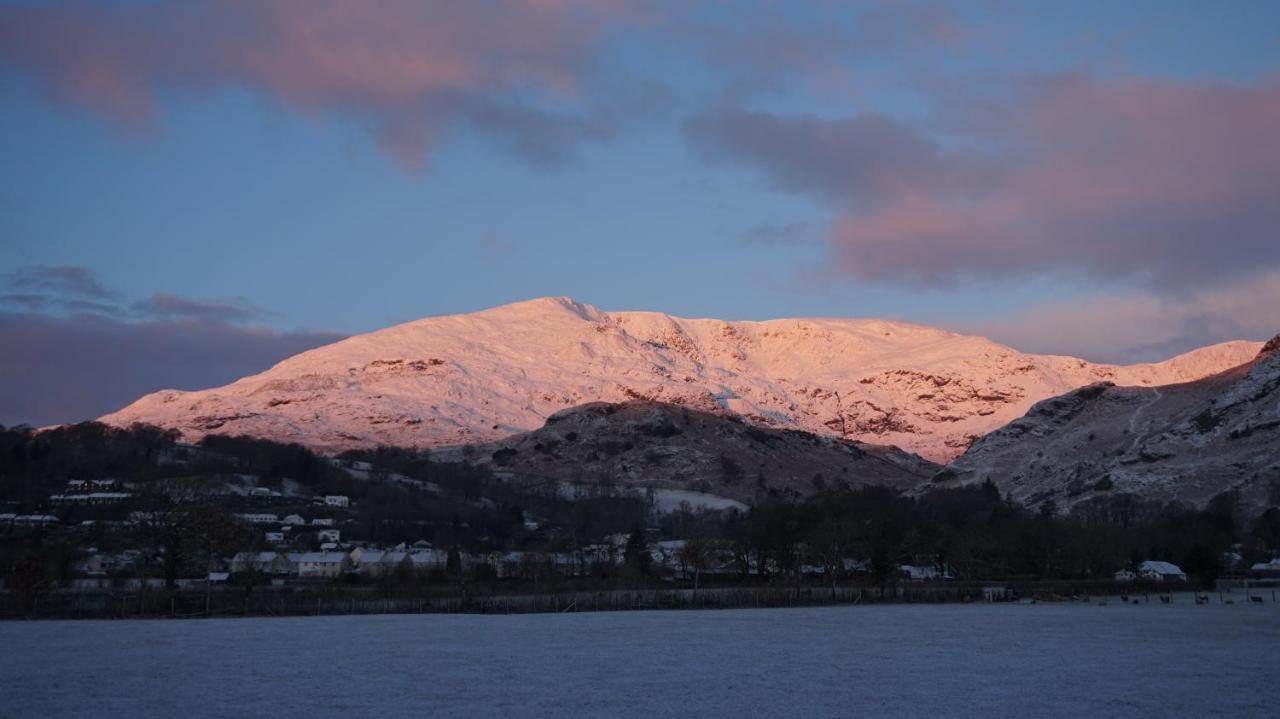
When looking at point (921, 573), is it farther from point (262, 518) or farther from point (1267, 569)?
point (262, 518)

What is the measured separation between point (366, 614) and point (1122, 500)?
401 feet

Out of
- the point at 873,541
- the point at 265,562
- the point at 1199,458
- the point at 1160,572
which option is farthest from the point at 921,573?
the point at 1199,458

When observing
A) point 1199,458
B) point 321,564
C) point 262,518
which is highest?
point 1199,458

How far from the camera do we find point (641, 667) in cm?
4016

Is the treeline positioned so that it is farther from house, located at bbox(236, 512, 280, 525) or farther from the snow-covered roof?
house, located at bbox(236, 512, 280, 525)

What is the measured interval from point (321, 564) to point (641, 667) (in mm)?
89798

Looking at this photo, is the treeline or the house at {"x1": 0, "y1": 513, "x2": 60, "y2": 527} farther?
the house at {"x1": 0, "y1": 513, "x2": 60, "y2": 527}

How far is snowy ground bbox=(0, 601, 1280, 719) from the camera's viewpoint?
105 ft

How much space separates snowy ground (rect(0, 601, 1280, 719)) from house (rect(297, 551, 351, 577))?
5411cm

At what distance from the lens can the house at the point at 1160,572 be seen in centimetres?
10162

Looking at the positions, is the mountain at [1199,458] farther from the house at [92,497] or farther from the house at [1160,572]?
the house at [92,497]

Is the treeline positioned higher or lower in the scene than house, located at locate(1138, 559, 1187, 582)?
higher

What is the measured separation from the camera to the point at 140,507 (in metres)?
107

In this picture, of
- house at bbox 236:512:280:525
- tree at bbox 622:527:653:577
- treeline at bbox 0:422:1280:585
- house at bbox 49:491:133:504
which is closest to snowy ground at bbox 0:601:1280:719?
treeline at bbox 0:422:1280:585
